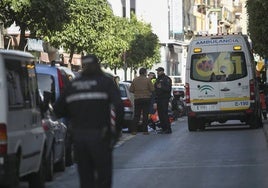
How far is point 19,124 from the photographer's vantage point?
404 inches

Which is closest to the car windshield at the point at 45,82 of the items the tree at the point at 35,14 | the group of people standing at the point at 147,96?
the tree at the point at 35,14

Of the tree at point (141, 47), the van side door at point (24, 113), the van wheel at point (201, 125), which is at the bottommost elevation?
the van wheel at point (201, 125)

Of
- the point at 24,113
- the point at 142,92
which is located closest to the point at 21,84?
the point at 24,113

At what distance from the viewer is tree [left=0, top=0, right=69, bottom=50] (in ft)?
68.0

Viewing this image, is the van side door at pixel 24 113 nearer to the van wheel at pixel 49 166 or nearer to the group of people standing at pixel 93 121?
the van wheel at pixel 49 166

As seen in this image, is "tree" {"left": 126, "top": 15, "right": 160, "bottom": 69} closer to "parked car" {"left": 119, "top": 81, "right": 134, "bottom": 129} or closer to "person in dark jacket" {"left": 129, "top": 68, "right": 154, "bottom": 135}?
"parked car" {"left": 119, "top": 81, "right": 134, "bottom": 129}

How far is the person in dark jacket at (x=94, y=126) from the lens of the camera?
8.16 m

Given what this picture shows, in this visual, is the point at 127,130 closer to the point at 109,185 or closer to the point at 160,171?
the point at 160,171

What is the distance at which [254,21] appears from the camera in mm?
26422

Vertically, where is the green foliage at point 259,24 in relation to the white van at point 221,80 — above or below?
above

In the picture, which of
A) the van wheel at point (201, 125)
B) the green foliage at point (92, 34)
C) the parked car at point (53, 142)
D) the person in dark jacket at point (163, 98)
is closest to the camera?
the parked car at point (53, 142)

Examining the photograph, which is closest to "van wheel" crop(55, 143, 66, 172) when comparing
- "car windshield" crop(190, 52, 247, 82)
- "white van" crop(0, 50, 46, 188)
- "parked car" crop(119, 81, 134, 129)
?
"white van" crop(0, 50, 46, 188)

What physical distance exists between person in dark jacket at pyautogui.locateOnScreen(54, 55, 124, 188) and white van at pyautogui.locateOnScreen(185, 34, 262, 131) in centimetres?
1567

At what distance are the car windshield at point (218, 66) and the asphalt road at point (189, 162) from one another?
237 cm
